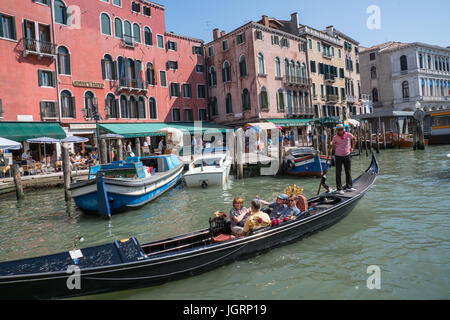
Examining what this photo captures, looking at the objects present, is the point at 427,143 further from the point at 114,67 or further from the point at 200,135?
the point at 114,67

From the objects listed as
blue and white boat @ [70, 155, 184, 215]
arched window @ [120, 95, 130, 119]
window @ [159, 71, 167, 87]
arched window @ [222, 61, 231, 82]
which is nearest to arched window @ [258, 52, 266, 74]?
arched window @ [222, 61, 231, 82]

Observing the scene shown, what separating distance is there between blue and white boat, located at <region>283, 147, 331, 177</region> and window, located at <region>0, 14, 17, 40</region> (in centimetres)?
Answer: 1577

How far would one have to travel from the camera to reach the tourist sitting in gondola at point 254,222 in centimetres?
572

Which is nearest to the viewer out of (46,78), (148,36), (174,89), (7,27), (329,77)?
(7,27)

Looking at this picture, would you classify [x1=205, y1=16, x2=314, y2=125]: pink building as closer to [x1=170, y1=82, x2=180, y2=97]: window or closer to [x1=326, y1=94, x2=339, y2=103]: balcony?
[x1=170, y1=82, x2=180, y2=97]: window

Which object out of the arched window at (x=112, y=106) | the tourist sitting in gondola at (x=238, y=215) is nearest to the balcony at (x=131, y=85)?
the arched window at (x=112, y=106)

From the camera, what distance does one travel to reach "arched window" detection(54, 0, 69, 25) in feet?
66.5

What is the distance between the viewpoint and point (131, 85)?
23938mm

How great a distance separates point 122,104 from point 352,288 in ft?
71.3

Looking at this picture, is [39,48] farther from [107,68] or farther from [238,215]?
[238,215]

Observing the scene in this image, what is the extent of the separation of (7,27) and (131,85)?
25.7 feet

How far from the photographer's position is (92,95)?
71.9 ft

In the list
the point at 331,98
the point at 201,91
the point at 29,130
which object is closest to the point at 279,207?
the point at 29,130
